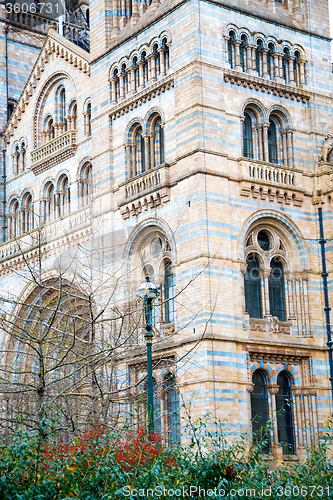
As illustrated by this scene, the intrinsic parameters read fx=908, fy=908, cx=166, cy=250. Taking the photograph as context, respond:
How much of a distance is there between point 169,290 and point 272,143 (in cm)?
668

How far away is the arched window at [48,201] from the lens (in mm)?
40500

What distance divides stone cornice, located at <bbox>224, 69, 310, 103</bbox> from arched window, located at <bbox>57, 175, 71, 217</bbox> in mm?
10801

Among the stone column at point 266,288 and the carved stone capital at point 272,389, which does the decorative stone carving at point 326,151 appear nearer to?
the stone column at point 266,288

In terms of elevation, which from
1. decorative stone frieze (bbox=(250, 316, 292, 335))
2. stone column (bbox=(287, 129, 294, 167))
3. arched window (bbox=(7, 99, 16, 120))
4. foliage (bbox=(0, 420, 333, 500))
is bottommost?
foliage (bbox=(0, 420, 333, 500))

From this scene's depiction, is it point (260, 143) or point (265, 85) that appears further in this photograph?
point (265, 85)

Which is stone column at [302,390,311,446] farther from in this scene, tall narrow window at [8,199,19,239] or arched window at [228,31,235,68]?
tall narrow window at [8,199,19,239]

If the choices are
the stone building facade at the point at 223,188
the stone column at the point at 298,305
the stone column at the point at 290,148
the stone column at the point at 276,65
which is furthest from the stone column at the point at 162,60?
the stone column at the point at 298,305

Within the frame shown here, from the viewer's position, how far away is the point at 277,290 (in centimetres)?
3216

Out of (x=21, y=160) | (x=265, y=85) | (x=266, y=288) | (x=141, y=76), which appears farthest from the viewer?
(x=21, y=160)

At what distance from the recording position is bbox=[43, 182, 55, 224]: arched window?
40.5m

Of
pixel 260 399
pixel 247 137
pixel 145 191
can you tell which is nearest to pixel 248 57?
pixel 247 137

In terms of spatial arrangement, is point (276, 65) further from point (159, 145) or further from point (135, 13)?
point (135, 13)

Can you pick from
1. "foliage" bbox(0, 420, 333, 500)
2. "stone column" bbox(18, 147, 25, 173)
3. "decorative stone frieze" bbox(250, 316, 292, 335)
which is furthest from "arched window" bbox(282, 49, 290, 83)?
"foliage" bbox(0, 420, 333, 500)
